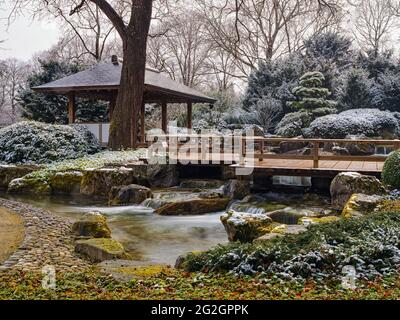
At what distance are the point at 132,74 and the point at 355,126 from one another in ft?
31.6

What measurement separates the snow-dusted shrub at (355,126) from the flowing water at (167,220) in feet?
27.2

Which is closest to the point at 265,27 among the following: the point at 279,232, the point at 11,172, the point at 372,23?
the point at 372,23

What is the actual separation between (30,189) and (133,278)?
32.3ft

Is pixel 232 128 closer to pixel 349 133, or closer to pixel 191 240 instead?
pixel 349 133

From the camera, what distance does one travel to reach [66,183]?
14164 millimetres

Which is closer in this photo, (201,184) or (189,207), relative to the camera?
(189,207)

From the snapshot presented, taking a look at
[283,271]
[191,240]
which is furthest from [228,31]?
[283,271]

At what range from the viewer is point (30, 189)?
14.0 meters

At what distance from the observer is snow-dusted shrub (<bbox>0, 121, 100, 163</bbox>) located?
1664 cm

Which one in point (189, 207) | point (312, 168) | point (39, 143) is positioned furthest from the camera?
point (39, 143)

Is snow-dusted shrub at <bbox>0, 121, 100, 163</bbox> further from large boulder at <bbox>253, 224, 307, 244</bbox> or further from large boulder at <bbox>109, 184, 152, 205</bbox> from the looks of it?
large boulder at <bbox>253, 224, 307, 244</bbox>

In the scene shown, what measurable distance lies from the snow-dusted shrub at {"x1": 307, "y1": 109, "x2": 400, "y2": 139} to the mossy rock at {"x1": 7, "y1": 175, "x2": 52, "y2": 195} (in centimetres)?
1161

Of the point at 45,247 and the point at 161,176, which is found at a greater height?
the point at 161,176

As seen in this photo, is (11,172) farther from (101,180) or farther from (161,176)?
(161,176)
